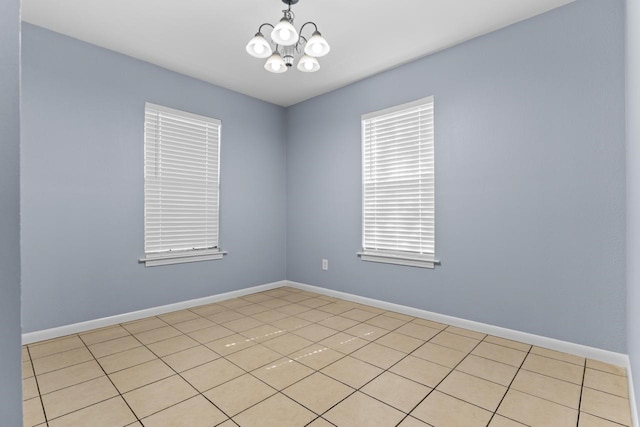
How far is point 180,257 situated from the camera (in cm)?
363

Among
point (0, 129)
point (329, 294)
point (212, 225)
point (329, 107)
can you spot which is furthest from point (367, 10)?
point (329, 294)

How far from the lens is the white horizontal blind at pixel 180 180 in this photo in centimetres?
343

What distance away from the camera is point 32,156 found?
107 inches

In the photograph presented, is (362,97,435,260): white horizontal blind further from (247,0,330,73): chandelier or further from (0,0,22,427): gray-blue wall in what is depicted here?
(0,0,22,427): gray-blue wall

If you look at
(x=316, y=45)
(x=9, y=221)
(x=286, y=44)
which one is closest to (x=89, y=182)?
(x=286, y=44)

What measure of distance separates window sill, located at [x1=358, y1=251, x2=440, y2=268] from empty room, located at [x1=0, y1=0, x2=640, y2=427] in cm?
2

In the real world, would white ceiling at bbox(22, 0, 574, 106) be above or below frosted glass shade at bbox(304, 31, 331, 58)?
above

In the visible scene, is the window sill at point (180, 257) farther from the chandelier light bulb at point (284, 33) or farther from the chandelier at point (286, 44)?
the chandelier light bulb at point (284, 33)

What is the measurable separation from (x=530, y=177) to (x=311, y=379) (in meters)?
2.32

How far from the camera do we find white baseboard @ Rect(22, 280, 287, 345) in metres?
2.72

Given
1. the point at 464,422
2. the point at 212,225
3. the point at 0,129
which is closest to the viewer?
the point at 0,129

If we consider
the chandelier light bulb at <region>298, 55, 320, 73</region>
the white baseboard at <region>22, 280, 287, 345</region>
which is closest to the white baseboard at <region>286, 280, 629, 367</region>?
the white baseboard at <region>22, 280, 287, 345</region>

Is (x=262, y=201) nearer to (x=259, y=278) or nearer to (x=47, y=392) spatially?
(x=259, y=278)

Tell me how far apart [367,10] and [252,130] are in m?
2.33
